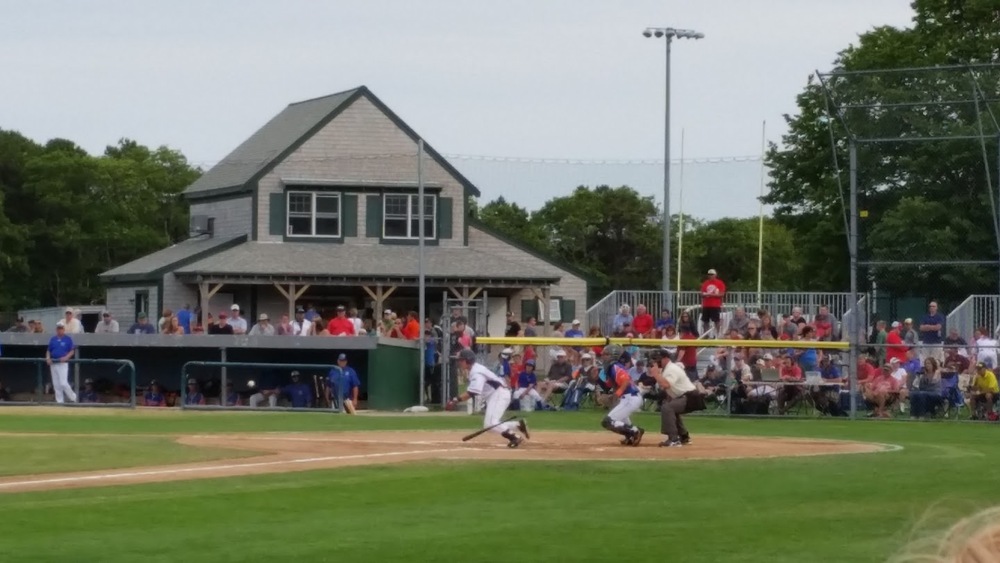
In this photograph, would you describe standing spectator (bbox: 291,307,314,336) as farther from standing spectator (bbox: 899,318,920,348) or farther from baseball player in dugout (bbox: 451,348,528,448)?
baseball player in dugout (bbox: 451,348,528,448)

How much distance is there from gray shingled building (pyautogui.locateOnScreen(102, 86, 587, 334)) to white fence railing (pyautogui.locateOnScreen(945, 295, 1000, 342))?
19.0m

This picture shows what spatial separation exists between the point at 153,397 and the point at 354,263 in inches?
577

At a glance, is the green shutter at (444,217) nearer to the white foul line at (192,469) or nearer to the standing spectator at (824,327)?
the standing spectator at (824,327)

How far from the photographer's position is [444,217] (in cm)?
5053

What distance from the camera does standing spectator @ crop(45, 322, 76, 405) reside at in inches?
1236

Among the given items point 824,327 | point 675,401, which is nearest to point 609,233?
point 824,327

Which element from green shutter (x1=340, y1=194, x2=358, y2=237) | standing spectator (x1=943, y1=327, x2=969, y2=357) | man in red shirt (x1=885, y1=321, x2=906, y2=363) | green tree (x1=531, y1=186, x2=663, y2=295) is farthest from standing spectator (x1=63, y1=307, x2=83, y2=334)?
green tree (x1=531, y1=186, x2=663, y2=295)

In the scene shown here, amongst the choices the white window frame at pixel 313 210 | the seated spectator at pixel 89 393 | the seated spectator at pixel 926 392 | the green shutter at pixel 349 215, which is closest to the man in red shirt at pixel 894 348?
the seated spectator at pixel 926 392

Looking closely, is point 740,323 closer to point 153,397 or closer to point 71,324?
point 153,397

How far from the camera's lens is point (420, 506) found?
44.0ft

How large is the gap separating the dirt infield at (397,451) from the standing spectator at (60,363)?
9452 millimetres

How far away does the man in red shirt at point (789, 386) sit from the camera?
29062mm

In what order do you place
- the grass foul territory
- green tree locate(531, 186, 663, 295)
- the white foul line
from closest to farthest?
1. the white foul line
2. the grass foul territory
3. green tree locate(531, 186, 663, 295)

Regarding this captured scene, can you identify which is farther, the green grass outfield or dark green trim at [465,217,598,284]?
dark green trim at [465,217,598,284]
